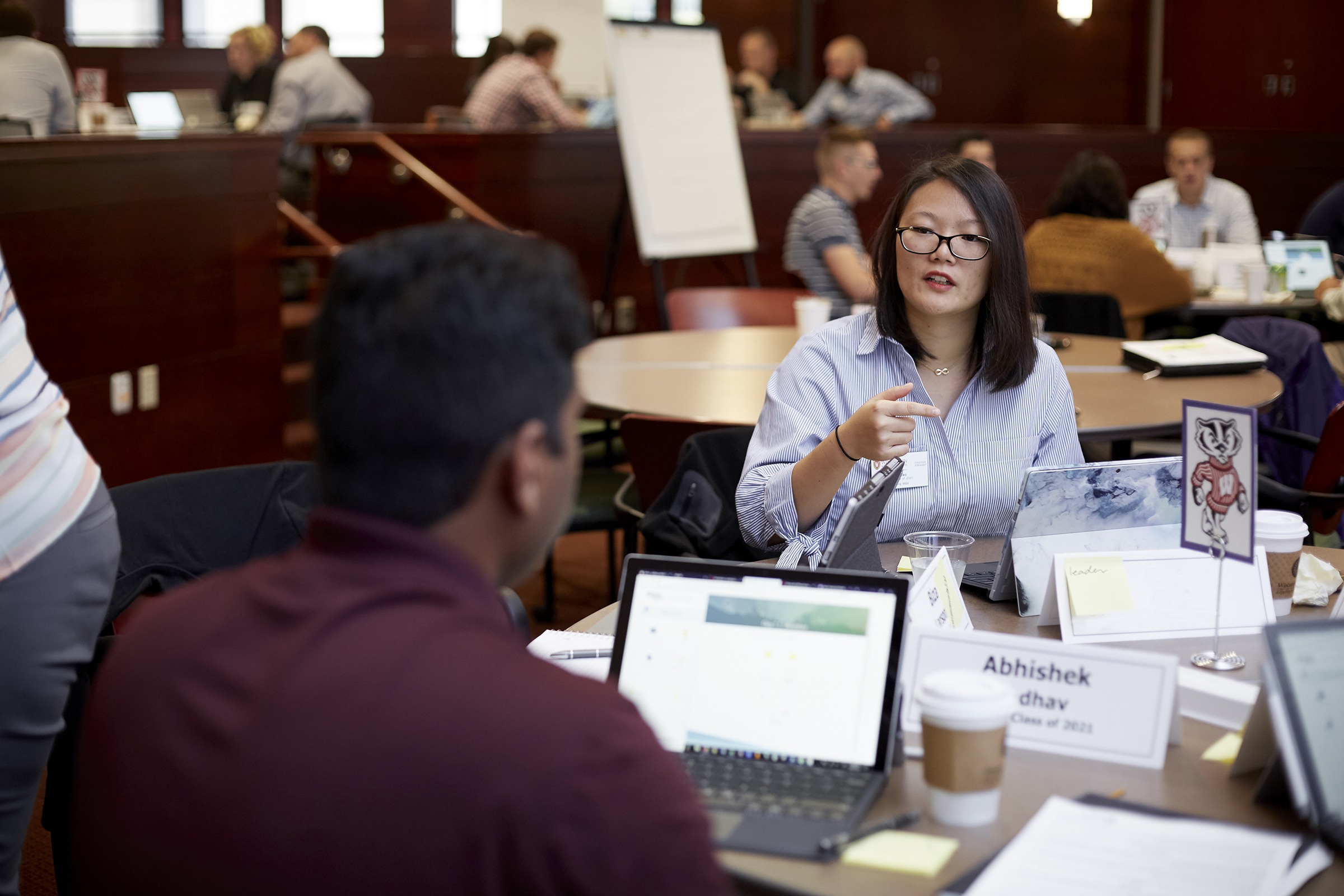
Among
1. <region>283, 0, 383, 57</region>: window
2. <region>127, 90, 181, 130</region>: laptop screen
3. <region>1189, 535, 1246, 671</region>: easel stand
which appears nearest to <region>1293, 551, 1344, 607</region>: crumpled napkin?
<region>1189, 535, 1246, 671</region>: easel stand

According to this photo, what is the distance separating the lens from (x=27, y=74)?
5.52 meters

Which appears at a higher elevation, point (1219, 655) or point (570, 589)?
point (1219, 655)

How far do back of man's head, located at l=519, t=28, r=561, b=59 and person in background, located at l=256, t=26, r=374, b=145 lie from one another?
1.42m

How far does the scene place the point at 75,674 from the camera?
1510mm

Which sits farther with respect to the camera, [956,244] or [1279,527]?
[956,244]

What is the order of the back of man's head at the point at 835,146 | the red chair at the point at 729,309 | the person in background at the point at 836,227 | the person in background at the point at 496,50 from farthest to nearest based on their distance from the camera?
the person in background at the point at 496,50 < the back of man's head at the point at 835,146 < the person in background at the point at 836,227 < the red chair at the point at 729,309

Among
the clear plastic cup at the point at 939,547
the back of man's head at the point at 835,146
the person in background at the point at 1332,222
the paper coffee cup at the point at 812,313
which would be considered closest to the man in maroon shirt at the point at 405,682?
the clear plastic cup at the point at 939,547

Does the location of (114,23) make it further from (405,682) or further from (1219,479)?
(405,682)

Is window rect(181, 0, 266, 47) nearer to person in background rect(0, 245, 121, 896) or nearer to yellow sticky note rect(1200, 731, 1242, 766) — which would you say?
person in background rect(0, 245, 121, 896)

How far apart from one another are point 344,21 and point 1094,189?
8998 millimetres

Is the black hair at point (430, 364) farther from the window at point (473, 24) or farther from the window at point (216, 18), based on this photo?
the window at point (216, 18)

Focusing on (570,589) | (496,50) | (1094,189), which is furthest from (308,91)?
(1094,189)

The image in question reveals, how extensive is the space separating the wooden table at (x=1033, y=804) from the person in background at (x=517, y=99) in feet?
21.6

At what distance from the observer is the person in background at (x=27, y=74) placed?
17.9 ft
